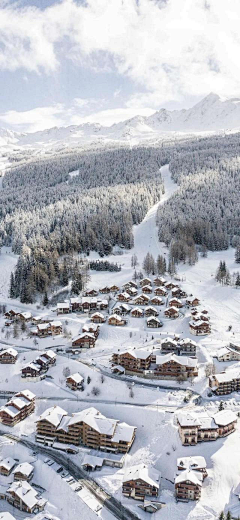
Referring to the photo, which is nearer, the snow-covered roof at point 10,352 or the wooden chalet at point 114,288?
the snow-covered roof at point 10,352

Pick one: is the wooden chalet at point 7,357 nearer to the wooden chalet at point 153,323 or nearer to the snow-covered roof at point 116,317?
the snow-covered roof at point 116,317

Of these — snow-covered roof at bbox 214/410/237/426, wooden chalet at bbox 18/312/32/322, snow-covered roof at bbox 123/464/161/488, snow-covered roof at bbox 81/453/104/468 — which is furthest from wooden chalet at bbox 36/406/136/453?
wooden chalet at bbox 18/312/32/322

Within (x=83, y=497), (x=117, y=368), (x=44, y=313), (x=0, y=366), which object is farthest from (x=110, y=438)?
(x=44, y=313)

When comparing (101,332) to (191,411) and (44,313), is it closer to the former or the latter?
(44,313)

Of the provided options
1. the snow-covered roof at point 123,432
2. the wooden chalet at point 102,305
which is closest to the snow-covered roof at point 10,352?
the wooden chalet at point 102,305

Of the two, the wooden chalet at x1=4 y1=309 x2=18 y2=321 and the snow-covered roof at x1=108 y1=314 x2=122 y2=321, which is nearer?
the snow-covered roof at x1=108 y1=314 x2=122 y2=321

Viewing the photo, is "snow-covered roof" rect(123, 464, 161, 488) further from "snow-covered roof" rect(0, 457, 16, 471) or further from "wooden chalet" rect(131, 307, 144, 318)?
"wooden chalet" rect(131, 307, 144, 318)

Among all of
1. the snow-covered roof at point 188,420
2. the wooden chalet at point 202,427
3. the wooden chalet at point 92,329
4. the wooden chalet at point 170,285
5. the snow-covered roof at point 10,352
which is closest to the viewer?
the snow-covered roof at point 188,420
